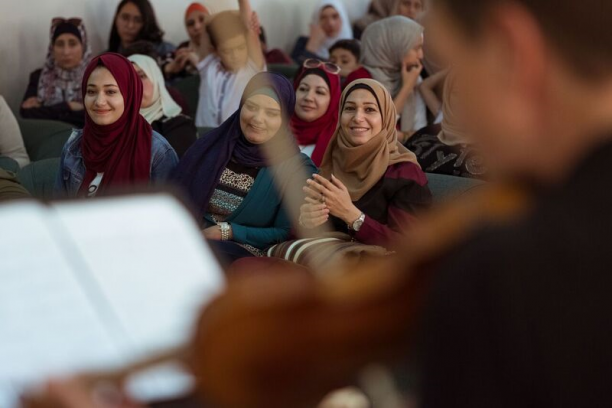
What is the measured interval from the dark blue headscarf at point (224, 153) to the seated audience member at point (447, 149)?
489 millimetres

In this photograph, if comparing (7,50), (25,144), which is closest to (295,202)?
(25,144)

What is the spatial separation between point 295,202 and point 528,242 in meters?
2.02

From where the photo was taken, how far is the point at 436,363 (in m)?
0.48

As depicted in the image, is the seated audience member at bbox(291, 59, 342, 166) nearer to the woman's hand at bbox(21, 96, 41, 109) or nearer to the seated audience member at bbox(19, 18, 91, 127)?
the seated audience member at bbox(19, 18, 91, 127)

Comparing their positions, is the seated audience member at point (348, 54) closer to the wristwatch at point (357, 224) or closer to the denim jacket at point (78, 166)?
the denim jacket at point (78, 166)

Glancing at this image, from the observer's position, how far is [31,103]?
4.44m

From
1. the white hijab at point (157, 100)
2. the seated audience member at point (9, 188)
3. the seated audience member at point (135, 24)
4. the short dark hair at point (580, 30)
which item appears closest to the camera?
the short dark hair at point (580, 30)

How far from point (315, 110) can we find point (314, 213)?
0.96 meters

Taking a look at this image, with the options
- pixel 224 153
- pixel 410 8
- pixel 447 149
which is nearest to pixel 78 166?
pixel 224 153

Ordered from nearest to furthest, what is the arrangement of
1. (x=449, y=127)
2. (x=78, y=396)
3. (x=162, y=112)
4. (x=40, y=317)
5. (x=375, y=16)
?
(x=78, y=396) → (x=40, y=317) → (x=449, y=127) → (x=162, y=112) → (x=375, y=16)

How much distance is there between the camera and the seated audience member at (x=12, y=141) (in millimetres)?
3570

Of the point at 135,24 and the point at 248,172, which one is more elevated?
the point at 135,24

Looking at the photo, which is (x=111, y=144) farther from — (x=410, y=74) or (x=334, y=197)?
(x=410, y=74)

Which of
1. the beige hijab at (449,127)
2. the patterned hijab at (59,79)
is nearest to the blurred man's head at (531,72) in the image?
the beige hijab at (449,127)
